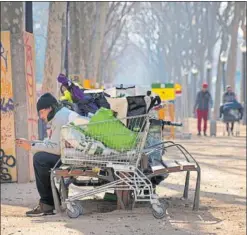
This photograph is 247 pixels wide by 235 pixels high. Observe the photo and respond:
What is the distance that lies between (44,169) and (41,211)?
0.50 m

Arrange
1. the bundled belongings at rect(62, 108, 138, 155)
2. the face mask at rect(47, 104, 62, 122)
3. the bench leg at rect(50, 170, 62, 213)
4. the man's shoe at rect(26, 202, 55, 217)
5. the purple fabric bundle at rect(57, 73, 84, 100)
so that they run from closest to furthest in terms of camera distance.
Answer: the bundled belongings at rect(62, 108, 138, 155)
the bench leg at rect(50, 170, 62, 213)
the face mask at rect(47, 104, 62, 122)
the man's shoe at rect(26, 202, 55, 217)
the purple fabric bundle at rect(57, 73, 84, 100)

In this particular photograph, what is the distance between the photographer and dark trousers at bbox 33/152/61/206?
7219 millimetres

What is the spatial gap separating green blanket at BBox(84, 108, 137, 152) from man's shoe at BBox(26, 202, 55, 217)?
3.83 ft

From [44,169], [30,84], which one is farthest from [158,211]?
[30,84]

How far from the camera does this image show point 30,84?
1007 centimetres

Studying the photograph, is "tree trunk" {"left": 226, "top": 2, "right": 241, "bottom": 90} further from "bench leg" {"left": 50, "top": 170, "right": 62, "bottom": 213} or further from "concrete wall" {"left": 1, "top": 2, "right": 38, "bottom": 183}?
"bench leg" {"left": 50, "top": 170, "right": 62, "bottom": 213}

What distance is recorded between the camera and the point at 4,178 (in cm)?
981

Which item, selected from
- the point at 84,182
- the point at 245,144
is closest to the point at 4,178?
the point at 84,182

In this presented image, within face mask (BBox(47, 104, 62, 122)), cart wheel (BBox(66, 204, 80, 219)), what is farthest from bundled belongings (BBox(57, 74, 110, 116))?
cart wheel (BBox(66, 204, 80, 219))

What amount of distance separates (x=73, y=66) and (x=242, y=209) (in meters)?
13.6

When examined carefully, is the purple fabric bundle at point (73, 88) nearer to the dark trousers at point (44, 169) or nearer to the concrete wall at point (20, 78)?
the dark trousers at point (44, 169)

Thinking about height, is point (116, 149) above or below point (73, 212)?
above

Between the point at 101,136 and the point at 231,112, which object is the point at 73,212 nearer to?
the point at 101,136

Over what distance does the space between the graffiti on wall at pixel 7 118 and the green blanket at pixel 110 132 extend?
3291 mm
